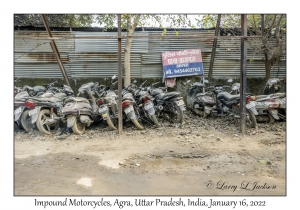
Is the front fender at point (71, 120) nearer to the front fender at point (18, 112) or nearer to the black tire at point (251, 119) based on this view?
the front fender at point (18, 112)

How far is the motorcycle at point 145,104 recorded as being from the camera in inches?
219

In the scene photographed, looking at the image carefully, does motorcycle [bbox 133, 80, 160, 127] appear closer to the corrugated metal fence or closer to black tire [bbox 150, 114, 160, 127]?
black tire [bbox 150, 114, 160, 127]

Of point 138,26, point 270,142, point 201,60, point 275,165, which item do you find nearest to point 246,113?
point 270,142

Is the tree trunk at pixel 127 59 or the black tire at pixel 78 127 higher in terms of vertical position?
the tree trunk at pixel 127 59

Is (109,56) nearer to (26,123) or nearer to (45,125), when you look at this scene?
(45,125)

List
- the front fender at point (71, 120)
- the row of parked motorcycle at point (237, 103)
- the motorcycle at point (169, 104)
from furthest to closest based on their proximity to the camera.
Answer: the motorcycle at point (169, 104) → the row of parked motorcycle at point (237, 103) → the front fender at point (71, 120)

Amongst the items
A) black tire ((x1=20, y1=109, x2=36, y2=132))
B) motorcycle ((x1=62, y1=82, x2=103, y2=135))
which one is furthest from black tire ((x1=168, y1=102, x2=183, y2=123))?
black tire ((x1=20, y1=109, x2=36, y2=132))

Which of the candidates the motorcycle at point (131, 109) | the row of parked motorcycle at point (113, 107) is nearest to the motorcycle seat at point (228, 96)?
the row of parked motorcycle at point (113, 107)

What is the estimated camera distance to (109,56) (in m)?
7.90

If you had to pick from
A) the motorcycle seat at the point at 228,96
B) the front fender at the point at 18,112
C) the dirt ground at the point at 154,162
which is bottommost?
the dirt ground at the point at 154,162

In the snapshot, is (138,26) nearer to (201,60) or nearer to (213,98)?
(201,60)

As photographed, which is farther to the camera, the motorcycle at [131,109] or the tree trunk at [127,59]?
the tree trunk at [127,59]

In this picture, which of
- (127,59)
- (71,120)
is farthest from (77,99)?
(127,59)

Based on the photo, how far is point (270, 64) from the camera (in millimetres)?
7316
